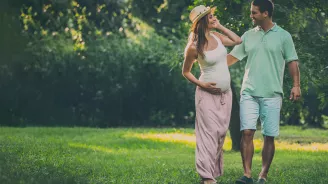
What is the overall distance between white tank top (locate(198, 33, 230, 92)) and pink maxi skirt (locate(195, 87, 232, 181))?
0.54 ft

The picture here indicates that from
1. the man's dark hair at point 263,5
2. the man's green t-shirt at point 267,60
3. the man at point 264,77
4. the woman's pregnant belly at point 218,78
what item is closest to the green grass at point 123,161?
the man at point 264,77

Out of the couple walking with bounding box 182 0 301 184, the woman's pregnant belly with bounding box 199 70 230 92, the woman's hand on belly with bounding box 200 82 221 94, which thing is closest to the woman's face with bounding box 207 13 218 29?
the couple walking with bounding box 182 0 301 184

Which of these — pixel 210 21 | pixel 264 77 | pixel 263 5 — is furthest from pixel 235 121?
pixel 210 21

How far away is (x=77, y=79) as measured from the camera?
24.4m

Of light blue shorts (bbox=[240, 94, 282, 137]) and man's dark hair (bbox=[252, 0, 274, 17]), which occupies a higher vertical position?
man's dark hair (bbox=[252, 0, 274, 17])

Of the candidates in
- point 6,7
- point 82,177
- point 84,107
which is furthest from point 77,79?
point 82,177

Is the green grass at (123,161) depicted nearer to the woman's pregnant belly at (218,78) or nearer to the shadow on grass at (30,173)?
the shadow on grass at (30,173)

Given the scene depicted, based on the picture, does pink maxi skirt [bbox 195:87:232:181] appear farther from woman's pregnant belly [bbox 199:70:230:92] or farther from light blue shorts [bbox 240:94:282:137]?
light blue shorts [bbox 240:94:282:137]

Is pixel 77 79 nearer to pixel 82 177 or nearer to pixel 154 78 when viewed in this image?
pixel 154 78

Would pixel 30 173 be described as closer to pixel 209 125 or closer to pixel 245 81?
pixel 209 125

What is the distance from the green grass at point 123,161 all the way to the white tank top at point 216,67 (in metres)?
1.35

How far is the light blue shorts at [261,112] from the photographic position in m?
9.48

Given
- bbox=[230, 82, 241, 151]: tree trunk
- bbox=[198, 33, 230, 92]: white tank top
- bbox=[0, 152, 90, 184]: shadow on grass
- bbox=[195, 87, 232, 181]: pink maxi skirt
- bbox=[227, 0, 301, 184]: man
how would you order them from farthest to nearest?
bbox=[230, 82, 241, 151]: tree trunk → bbox=[227, 0, 301, 184]: man → bbox=[195, 87, 232, 181]: pink maxi skirt → bbox=[198, 33, 230, 92]: white tank top → bbox=[0, 152, 90, 184]: shadow on grass

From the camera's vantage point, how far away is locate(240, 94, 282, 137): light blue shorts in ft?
31.1
